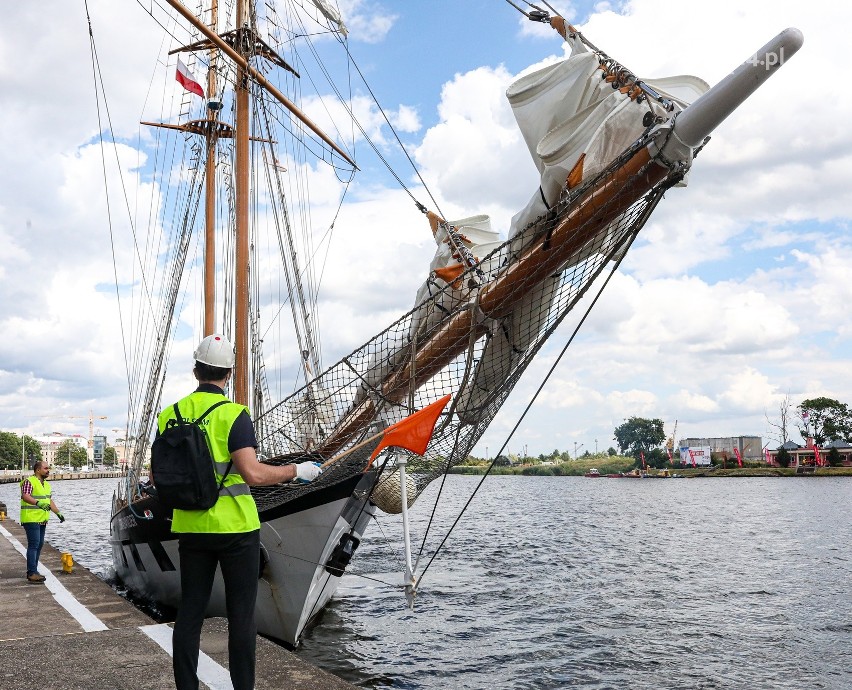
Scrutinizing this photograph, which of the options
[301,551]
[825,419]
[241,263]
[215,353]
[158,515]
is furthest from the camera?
[825,419]

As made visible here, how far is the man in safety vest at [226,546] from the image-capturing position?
10.9ft

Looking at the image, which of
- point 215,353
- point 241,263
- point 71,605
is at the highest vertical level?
point 241,263

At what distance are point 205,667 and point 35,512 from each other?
742 centimetres

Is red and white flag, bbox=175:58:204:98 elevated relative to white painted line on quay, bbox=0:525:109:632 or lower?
elevated

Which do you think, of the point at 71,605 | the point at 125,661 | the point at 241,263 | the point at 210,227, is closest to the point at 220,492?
the point at 125,661

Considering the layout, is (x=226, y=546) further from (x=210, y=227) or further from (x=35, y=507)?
(x=210, y=227)

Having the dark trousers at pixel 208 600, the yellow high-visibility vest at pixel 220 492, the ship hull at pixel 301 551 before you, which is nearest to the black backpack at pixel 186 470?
the yellow high-visibility vest at pixel 220 492

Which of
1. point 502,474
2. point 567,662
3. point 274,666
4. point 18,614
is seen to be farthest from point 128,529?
point 502,474

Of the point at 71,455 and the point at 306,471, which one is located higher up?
the point at 306,471

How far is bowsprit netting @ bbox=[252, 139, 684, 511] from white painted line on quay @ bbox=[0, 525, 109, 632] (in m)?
2.11

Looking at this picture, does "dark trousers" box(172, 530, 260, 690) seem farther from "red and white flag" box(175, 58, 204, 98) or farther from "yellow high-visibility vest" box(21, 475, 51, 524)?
"red and white flag" box(175, 58, 204, 98)

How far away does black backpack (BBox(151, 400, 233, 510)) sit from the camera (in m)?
3.24

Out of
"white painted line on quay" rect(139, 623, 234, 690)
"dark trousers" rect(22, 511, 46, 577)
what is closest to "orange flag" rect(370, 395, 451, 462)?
"white painted line on quay" rect(139, 623, 234, 690)

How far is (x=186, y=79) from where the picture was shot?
1853 centimetres
